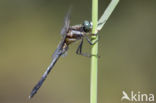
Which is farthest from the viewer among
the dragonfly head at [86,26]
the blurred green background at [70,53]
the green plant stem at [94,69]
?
the blurred green background at [70,53]

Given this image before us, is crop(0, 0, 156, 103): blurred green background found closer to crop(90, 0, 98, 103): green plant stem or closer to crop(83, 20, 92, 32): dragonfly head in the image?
crop(83, 20, 92, 32): dragonfly head

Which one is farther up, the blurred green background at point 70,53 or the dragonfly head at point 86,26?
the blurred green background at point 70,53

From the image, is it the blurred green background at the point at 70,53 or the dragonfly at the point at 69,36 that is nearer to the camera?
the dragonfly at the point at 69,36

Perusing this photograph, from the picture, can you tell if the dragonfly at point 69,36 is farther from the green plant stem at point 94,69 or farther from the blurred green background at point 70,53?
the blurred green background at point 70,53

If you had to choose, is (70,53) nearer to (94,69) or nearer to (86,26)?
(86,26)

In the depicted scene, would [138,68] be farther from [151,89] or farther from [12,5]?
[12,5]

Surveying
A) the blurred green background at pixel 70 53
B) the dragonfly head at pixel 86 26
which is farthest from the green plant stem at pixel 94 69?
the blurred green background at pixel 70 53

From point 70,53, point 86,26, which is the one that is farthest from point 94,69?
point 70,53

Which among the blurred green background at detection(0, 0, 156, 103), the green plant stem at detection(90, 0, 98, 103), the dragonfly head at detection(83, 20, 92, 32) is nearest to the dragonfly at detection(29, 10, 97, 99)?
the dragonfly head at detection(83, 20, 92, 32)

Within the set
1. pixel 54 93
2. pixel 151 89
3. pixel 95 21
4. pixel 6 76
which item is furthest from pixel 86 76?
pixel 95 21
